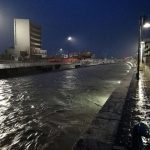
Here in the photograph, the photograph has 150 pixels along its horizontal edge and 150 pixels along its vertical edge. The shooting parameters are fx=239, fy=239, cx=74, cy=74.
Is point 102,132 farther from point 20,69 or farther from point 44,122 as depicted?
point 20,69

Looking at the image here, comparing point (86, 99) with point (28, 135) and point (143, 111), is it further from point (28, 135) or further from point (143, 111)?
point (28, 135)

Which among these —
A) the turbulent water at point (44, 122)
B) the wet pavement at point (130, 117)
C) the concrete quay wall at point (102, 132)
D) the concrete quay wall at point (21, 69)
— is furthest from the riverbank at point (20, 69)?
the concrete quay wall at point (102, 132)

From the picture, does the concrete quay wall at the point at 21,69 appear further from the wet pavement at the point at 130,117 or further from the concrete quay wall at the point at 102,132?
the concrete quay wall at the point at 102,132

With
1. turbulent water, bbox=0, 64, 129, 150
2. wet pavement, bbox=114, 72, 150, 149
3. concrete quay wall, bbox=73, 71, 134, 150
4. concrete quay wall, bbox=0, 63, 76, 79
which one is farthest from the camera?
Result: concrete quay wall, bbox=0, 63, 76, 79

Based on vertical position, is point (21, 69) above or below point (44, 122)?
above

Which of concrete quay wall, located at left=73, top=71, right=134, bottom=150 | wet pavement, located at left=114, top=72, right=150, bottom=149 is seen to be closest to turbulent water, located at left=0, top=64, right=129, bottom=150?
concrete quay wall, located at left=73, top=71, right=134, bottom=150

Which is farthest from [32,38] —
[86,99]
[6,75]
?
[86,99]

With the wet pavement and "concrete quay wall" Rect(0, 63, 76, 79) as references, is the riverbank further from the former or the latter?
the wet pavement

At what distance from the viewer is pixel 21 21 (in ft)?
414

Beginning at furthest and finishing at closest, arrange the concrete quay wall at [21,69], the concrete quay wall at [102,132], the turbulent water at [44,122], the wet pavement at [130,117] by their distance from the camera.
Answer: the concrete quay wall at [21,69]
the turbulent water at [44,122]
the wet pavement at [130,117]
the concrete quay wall at [102,132]

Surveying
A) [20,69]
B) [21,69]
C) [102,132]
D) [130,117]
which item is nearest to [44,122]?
[130,117]

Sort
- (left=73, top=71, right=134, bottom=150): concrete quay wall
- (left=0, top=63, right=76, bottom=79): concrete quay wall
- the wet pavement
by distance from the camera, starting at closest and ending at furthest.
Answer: (left=73, top=71, right=134, bottom=150): concrete quay wall < the wet pavement < (left=0, top=63, right=76, bottom=79): concrete quay wall

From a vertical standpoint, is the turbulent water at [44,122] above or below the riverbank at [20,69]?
below

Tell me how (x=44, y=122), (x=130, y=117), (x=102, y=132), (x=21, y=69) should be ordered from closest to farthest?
(x=102, y=132), (x=130, y=117), (x=44, y=122), (x=21, y=69)
